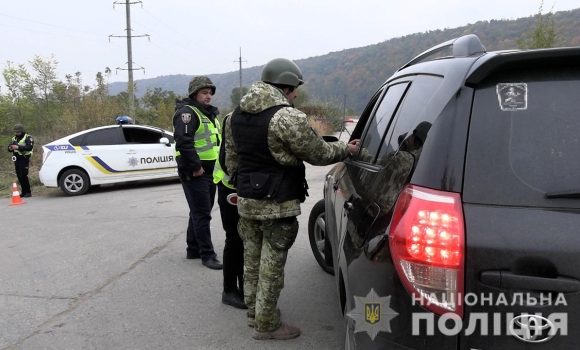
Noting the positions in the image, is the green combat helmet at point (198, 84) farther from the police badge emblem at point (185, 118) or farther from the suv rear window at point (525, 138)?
the suv rear window at point (525, 138)

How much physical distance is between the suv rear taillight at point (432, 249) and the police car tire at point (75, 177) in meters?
10.0

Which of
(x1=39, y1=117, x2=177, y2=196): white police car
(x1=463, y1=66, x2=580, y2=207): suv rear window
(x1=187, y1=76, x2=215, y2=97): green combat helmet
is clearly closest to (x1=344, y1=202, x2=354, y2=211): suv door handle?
(x1=463, y1=66, x2=580, y2=207): suv rear window

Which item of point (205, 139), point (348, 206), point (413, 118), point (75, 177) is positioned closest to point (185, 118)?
point (205, 139)

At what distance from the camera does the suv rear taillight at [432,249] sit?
4.72ft

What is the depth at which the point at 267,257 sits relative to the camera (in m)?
2.92

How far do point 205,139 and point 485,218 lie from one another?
347cm

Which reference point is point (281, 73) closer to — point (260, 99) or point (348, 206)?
point (260, 99)

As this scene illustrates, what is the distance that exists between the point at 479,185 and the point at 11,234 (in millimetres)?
6850

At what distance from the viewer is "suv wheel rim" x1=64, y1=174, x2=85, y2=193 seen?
10.0 meters

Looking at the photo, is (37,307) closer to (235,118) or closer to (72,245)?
(72,245)

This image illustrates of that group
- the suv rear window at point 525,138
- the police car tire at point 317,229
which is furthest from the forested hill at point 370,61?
the suv rear window at point 525,138

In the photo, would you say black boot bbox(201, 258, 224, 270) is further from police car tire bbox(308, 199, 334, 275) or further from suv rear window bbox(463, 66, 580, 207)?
suv rear window bbox(463, 66, 580, 207)

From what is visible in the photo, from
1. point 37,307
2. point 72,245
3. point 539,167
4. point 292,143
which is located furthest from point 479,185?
point 72,245

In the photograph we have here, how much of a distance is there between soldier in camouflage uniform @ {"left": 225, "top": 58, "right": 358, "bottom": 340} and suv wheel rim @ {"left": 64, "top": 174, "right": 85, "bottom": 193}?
8.31 meters
